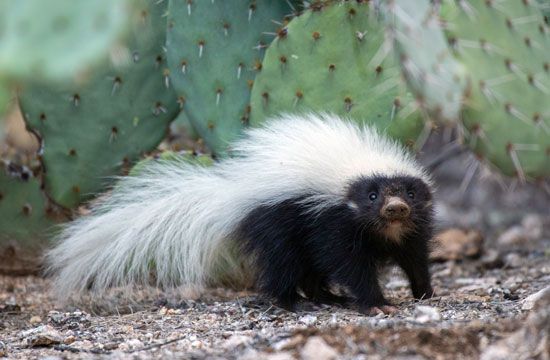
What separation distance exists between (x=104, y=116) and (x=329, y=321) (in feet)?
7.57

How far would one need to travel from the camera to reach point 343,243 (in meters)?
5.28

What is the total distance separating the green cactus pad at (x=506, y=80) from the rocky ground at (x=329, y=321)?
679 mm

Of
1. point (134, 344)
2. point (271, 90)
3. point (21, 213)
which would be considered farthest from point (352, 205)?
point (21, 213)

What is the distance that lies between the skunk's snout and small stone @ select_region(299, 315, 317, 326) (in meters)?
0.66

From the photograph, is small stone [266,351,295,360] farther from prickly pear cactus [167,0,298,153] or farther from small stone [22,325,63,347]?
prickly pear cactus [167,0,298,153]

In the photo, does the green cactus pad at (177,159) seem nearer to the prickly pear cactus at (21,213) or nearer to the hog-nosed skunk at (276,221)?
the hog-nosed skunk at (276,221)

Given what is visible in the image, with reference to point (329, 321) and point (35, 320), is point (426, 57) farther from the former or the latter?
point (35, 320)

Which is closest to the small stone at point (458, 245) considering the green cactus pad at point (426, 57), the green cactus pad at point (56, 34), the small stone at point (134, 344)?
the green cactus pad at point (426, 57)

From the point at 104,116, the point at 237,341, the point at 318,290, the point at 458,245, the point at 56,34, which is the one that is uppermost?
the point at 56,34

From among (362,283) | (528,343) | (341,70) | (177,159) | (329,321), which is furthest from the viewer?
(177,159)

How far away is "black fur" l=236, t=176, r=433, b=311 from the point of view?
526 centimetres

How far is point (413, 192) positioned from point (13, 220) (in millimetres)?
2830

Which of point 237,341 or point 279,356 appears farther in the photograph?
point 237,341

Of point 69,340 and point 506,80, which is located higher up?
point 506,80
